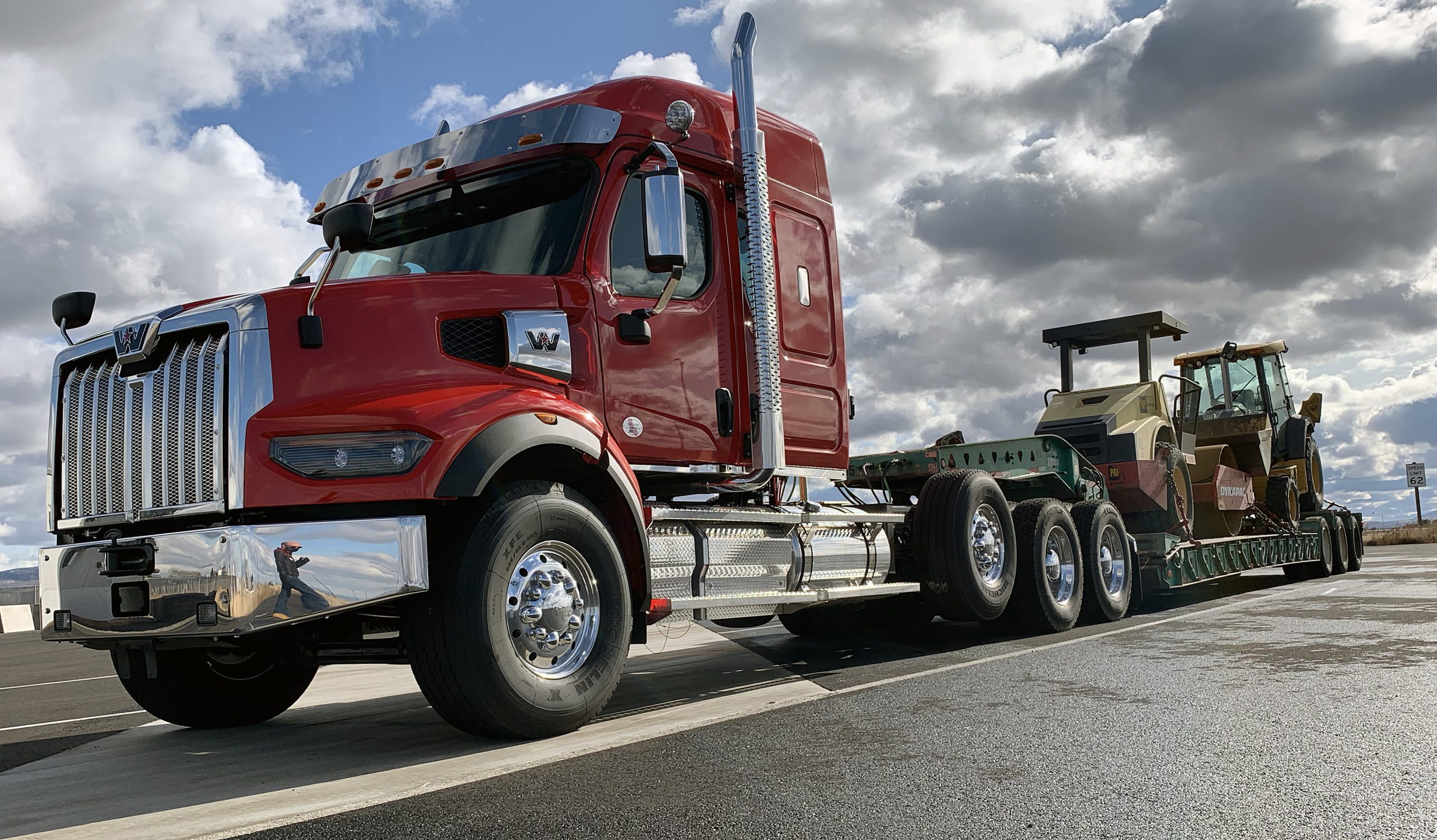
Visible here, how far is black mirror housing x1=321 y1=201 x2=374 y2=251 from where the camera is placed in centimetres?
475

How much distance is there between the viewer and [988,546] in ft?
28.5

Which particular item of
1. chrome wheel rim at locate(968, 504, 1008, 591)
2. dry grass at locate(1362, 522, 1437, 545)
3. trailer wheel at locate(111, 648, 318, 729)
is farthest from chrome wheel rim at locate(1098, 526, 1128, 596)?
dry grass at locate(1362, 522, 1437, 545)

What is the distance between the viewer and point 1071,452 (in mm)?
10391

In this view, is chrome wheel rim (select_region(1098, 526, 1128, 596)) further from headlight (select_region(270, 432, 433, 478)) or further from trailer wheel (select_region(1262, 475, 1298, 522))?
headlight (select_region(270, 432, 433, 478))

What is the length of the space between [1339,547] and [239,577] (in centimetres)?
1795

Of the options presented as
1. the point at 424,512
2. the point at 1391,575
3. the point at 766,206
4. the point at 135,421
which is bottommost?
the point at 1391,575

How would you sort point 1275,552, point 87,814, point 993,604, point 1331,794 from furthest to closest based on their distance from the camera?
point 1275,552, point 993,604, point 87,814, point 1331,794

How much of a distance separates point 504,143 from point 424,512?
2.14m

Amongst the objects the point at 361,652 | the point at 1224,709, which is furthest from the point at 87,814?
the point at 1224,709

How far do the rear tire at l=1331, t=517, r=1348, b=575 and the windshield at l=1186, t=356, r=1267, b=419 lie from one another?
2621mm

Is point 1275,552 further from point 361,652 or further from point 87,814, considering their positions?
point 87,814

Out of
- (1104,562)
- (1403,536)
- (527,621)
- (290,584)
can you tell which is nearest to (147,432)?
(290,584)

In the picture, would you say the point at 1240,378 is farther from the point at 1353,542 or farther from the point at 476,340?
the point at 476,340

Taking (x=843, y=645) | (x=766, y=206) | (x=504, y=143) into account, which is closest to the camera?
(x=504, y=143)
